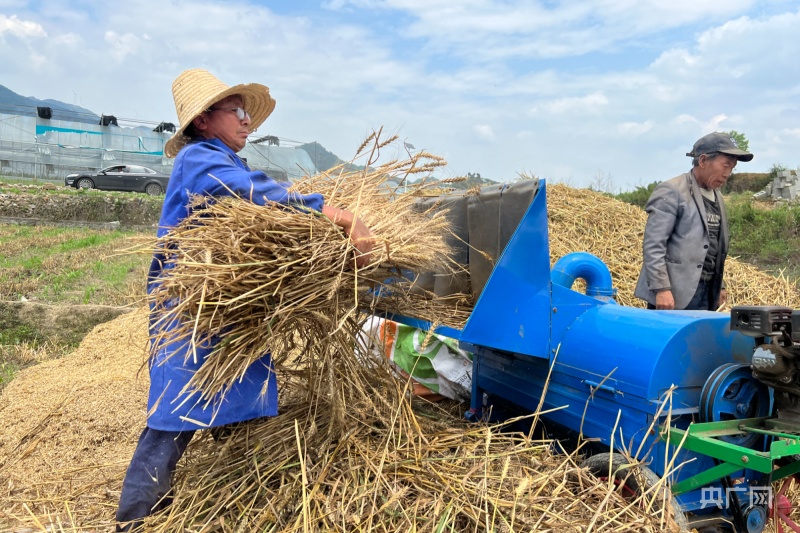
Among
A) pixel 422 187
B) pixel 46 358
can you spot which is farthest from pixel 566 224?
pixel 46 358

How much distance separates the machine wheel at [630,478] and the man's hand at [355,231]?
1.14 metres

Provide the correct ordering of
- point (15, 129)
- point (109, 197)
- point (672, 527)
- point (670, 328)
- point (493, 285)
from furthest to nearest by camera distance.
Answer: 1. point (15, 129)
2. point (109, 197)
3. point (493, 285)
4. point (670, 328)
5. point (672, 527)

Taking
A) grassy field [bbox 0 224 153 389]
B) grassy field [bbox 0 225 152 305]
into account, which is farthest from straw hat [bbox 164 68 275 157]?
grassy field [bbox 0 225 152 305]

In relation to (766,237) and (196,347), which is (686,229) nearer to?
(196,347)

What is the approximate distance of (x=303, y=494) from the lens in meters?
2.06

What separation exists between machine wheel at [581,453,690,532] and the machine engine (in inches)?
20.2

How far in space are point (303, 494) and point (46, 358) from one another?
17.9 feet

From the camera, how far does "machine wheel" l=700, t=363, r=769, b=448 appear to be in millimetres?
2137

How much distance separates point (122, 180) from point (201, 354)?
21627mm

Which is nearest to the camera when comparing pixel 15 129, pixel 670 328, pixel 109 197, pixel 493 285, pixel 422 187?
pixel 670 328

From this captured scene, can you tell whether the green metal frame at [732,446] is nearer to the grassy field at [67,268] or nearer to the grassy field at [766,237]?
the grassy field at [67,268]

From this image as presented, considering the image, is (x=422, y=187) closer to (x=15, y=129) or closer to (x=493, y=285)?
(x=493, y=285)

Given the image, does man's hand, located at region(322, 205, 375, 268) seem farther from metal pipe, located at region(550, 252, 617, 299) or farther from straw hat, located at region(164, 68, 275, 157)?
metal pipe, located at region(550, 252, 617, 299)

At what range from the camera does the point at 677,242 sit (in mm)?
3625
